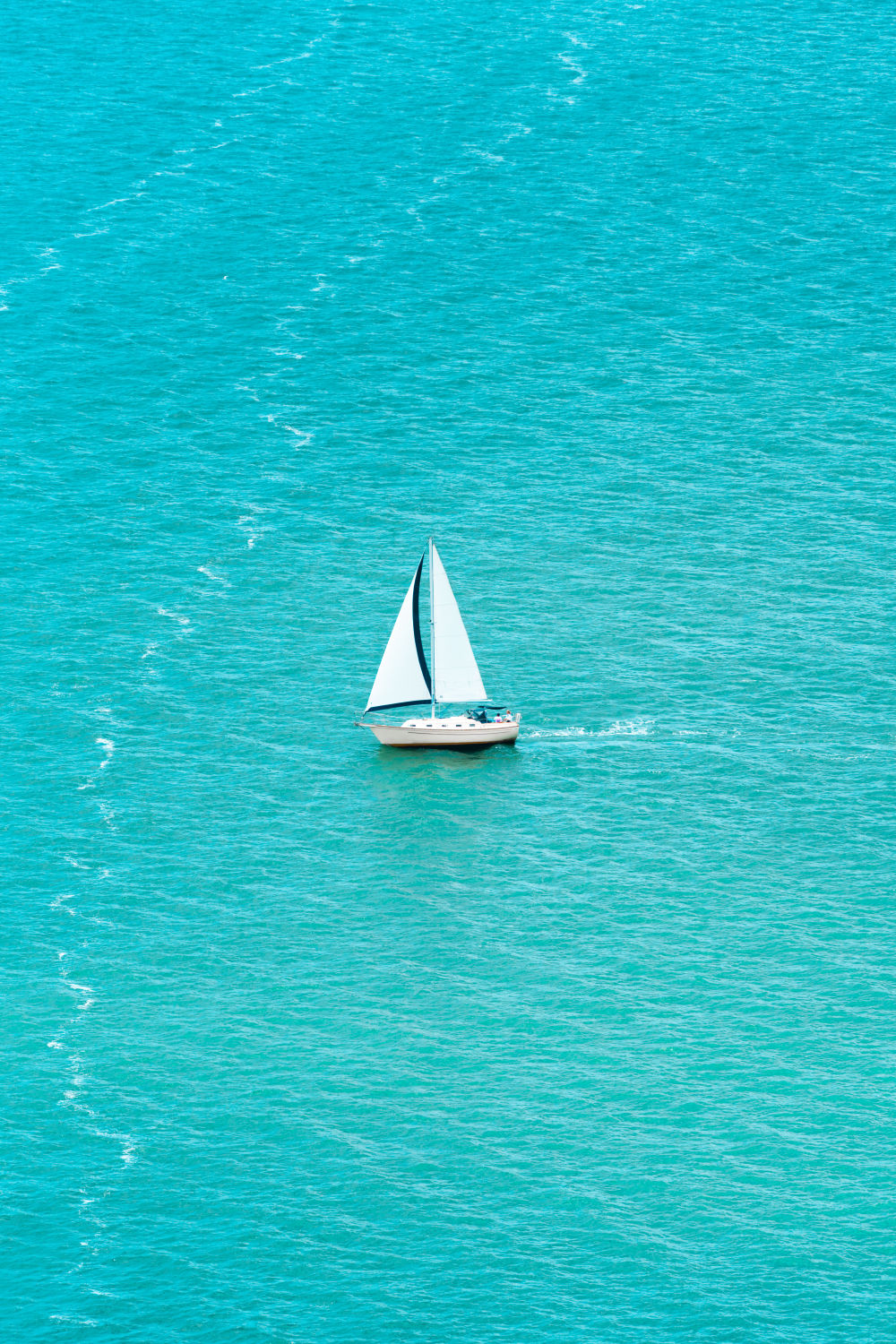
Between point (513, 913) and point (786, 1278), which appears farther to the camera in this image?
point (513, 913)

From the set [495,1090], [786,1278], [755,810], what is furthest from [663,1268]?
[755,810]

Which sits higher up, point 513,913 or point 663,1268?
point 513,913

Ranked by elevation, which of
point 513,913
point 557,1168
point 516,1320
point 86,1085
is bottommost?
point 516,1320

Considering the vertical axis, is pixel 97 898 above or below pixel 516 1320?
above

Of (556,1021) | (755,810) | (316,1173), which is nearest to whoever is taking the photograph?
(316,1173)

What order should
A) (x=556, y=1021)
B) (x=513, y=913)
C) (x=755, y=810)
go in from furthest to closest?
(x=755, y=810) < (x=513, y=913) < (x=556, y=1021)

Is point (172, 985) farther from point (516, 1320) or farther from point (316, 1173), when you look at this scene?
point (516, 1320)

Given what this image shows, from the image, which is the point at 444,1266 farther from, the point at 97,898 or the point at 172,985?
the point at 97,898

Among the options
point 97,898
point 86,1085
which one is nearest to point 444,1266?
point 86,1085

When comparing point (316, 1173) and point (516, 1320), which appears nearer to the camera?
point (516, 1320)
